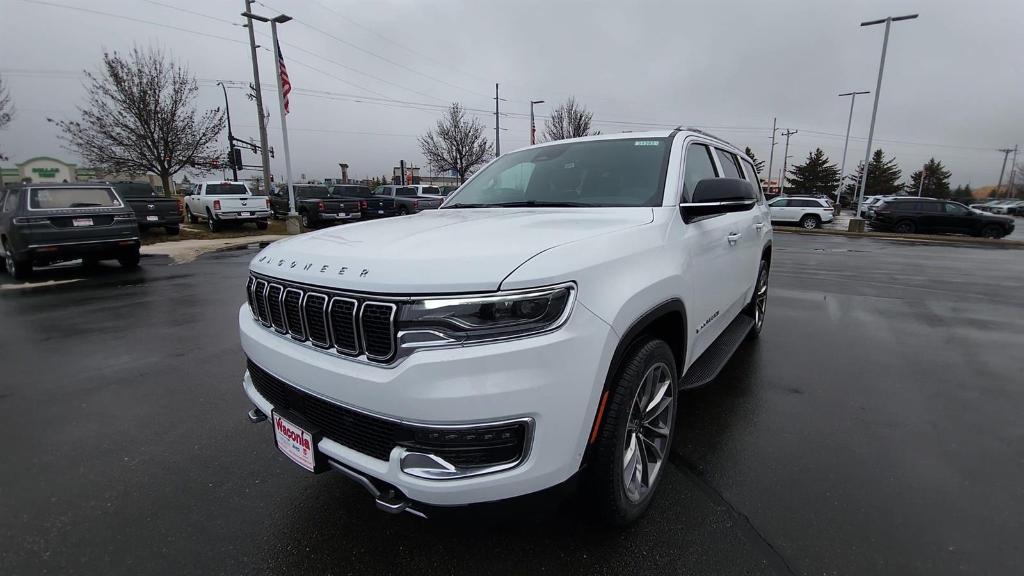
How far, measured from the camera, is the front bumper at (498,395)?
60.4 inches

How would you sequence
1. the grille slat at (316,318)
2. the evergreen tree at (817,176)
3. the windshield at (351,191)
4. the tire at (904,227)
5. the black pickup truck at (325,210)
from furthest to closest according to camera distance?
the evergreen tree at (817,176), the windshield at (351,191), the tire at (904,227), the black pickup truck at (325,210), the grille slat at (316,318)

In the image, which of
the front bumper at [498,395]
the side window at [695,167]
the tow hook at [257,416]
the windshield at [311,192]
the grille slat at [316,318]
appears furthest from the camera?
the windshield at [311,192]

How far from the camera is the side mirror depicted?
2465 mm

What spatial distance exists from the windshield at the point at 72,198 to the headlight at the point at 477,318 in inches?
419

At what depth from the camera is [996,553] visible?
204 centimetres

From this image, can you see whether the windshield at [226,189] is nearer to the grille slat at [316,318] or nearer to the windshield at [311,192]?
the windshield at [311,192]

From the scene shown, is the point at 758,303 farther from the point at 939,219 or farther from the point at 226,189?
the point at 939,219

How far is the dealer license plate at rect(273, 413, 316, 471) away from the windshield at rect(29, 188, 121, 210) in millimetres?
9920

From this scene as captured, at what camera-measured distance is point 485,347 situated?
155cm

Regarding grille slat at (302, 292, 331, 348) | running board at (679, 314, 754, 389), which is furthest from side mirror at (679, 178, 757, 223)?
grille slat at (302, 292, 331, 348)

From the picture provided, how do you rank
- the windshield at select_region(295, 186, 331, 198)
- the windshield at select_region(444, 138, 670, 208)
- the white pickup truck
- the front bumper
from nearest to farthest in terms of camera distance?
the front bumper < the windshield at select_region(444, 138, 670, 208) < the white pickup truck < the windshield at select_region(295, 186, 331, 198)

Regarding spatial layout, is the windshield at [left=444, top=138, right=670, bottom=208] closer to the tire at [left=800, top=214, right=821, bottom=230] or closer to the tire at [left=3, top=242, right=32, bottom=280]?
the tire at [left=3, top=242, right=32, bottom=280]

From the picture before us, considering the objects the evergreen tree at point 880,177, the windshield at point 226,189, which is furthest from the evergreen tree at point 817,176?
the windshield at point 226,189

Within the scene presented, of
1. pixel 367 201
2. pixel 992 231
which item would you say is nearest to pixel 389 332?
pixel 367 201
